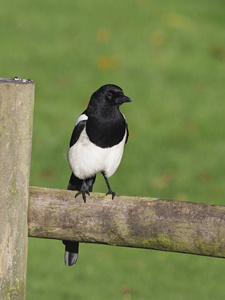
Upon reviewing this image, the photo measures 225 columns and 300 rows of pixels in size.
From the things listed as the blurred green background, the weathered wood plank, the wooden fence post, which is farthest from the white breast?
the blurred green background

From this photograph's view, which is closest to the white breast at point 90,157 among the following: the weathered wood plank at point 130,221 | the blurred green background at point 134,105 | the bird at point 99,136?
the bird at point 99,136

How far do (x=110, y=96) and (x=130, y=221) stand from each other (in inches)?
50.7

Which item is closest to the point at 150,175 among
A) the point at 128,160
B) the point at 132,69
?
the point at 128,160

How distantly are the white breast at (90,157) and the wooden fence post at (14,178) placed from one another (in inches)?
50.3

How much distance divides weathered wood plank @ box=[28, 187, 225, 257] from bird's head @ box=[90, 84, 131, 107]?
1.07 meters

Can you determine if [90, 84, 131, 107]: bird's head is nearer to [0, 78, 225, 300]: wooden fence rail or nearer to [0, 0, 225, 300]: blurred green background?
[0, 78, 225, 300]: wooden fence rail

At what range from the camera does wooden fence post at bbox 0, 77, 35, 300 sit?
285 cm

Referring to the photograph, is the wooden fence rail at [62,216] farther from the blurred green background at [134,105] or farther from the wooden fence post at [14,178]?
the blurred green background at [134,105]

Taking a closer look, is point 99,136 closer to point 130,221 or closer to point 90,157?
point 90,157

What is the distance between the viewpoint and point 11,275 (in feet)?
9.87

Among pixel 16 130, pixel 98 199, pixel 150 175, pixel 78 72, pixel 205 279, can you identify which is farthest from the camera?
pixel 78 72

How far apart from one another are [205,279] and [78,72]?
4.76 meters

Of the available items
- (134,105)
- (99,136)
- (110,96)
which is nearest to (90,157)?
(99,136)

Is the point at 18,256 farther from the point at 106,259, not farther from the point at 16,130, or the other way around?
the point at 106,259
